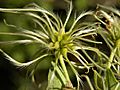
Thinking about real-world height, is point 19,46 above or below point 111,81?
above

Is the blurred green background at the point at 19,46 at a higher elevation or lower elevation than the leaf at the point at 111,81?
higher

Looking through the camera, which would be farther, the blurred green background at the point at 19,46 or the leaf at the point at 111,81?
the blurred green background at the point at 19,46

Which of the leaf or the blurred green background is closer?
the leaf

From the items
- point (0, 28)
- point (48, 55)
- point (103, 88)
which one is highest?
point (0, 28)

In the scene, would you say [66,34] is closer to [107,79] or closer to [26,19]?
[107,79]

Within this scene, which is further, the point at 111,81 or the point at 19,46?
the point at 19,46

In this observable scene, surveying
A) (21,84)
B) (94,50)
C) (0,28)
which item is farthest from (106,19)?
(0,28)

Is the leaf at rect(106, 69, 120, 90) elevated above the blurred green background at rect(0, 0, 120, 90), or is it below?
below

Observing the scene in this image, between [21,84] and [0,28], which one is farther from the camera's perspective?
[0,28]

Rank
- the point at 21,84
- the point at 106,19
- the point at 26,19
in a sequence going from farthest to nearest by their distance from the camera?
1. the point at 26,19
2. the point at 21,84
3. the point at 106,19

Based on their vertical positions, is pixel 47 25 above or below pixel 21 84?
above

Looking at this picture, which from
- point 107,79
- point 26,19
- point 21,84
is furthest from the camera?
point 26,19
